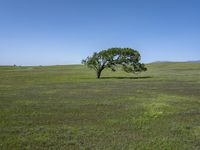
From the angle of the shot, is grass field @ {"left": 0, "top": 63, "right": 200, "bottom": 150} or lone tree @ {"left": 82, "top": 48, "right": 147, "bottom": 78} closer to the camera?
grass field @ {"left": 0, "top": 63, "right": 200, "bottom": 150}

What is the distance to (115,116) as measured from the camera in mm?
17641

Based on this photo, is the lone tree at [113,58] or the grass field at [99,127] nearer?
the grass field at [99,127]

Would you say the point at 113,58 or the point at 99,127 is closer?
the point at 99,127

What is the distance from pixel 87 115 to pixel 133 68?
5567 cm

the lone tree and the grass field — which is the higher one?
the lone tree

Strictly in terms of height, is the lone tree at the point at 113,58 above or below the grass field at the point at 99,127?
above

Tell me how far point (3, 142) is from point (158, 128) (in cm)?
828

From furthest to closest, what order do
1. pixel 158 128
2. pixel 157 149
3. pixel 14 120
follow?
pixel 14 120 < pixel 158 128 < pixel 157 149

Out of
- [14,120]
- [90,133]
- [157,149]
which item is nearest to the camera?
[157,149]

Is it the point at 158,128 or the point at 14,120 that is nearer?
the point at 158,128

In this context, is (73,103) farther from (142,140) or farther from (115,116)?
(142,140)

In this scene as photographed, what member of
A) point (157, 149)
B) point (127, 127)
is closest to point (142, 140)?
point (157, 149)

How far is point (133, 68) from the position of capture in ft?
238

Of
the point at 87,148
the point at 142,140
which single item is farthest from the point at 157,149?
the point at 87,148
